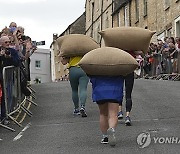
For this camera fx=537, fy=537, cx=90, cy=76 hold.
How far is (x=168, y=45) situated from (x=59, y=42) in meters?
11.3

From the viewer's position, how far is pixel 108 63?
892 centimetres

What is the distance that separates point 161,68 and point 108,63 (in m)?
16.5

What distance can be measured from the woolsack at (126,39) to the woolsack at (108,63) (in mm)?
1614

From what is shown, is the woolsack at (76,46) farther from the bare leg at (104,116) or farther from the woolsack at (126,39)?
the bare leg at (104,116)

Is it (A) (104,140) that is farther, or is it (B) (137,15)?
(B) (137,15)

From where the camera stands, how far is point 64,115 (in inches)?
508

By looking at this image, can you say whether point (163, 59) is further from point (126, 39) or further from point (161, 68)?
point (126, 39)

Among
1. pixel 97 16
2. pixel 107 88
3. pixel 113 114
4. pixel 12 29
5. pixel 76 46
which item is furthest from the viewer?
pixel 97 16

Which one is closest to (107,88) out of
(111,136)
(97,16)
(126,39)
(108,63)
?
(108,63)

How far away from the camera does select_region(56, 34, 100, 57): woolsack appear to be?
12.3 m

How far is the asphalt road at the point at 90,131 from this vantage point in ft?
28.2

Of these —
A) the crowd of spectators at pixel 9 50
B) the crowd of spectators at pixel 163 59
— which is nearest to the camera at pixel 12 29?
the crowd of spectators at pixel 9 50

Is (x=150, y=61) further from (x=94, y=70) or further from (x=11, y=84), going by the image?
(x=94, y=70)

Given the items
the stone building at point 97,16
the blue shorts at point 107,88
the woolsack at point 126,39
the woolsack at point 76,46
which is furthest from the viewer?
the stone building at point 97,16
